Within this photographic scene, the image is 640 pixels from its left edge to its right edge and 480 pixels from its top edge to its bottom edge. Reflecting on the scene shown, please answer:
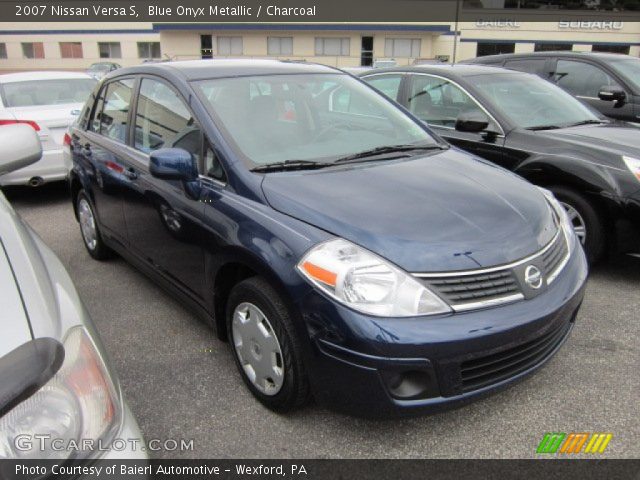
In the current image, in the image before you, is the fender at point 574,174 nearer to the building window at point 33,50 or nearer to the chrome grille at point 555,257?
the chrome grille at point 555,257

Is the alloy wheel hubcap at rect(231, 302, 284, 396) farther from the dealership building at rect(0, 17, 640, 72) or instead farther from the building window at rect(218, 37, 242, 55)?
the building window at rect(218, 37, 242, 55)

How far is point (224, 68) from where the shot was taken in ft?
10.8

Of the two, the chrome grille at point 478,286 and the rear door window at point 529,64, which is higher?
the rear door window at point 529,64

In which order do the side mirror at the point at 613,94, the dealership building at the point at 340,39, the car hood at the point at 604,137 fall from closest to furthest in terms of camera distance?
1. the car hood at the point at 604,137
2. the side mirror at the point at 613,94
3. the dealership building at the point at 340,39

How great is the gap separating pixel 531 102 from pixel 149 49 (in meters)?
52.8

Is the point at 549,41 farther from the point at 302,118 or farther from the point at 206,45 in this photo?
the point at 302,118

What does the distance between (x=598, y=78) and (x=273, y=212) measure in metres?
6.32

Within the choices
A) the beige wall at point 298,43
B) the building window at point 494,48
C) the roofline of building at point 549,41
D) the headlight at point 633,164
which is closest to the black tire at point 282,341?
the headlight at point 633,164

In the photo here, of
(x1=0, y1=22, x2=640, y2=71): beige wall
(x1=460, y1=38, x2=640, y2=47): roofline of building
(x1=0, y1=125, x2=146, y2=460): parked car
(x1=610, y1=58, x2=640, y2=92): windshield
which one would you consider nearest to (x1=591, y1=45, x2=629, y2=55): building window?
(x1=460, y1=38, x2=640, y2=47): roofline of building

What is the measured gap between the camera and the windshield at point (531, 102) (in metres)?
4.66

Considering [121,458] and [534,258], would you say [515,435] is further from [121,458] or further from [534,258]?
[121,458]

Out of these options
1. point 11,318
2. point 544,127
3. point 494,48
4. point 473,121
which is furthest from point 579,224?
point 494,48

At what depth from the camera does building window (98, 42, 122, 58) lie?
5172 cm

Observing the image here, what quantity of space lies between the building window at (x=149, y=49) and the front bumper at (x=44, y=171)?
48.9 meters
